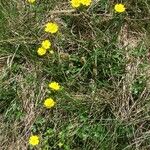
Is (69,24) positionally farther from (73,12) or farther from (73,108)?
(73,108)

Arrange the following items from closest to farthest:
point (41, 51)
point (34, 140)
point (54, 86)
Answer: point (34, 140)
point (54, 86)
point (41, 51)

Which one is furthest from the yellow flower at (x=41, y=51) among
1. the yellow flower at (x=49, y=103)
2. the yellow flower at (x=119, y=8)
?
the yellow flower at (x=119, y=8)

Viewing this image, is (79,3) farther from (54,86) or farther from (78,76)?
(54,86)

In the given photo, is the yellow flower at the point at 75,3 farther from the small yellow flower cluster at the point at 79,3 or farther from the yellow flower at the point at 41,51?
the yellow flower at the point at 41,51

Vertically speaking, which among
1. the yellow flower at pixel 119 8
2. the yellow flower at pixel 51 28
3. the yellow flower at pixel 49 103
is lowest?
the yellow flower at pixel 49 103

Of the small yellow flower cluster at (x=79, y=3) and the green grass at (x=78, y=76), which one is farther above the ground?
the small yellow flower cluster at (x=79, y=3)

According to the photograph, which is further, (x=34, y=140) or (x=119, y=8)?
(x=119, y=8)

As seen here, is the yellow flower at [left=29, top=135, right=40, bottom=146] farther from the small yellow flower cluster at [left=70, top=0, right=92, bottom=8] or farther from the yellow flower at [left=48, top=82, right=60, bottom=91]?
the small yellow flower cluster at [left=70, top=0, right=92, bottom=8]

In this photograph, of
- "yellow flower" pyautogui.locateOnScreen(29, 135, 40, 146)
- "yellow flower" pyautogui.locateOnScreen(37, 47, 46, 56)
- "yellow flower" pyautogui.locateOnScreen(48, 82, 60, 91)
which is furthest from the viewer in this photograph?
"yellow flower" pyautogui.locateOnScreen(37, 47, 46, 56)

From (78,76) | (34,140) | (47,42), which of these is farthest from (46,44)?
(34,140)

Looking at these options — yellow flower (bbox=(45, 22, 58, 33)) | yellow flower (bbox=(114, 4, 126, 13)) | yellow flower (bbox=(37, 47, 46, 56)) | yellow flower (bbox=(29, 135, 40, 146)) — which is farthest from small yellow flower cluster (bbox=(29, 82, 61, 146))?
yellow flower (bbox=(114, 4, 126, 13))
